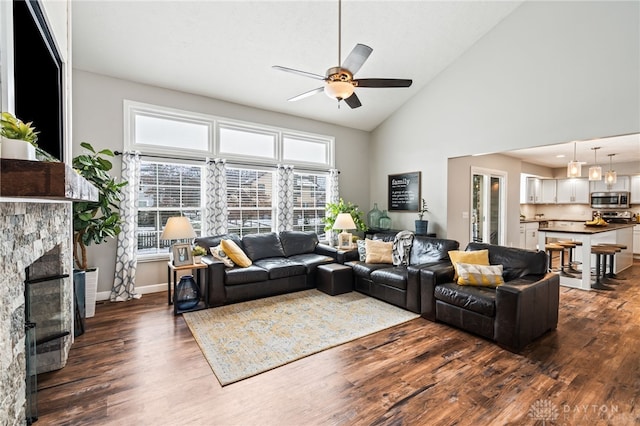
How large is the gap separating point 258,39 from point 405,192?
3926 millimetres

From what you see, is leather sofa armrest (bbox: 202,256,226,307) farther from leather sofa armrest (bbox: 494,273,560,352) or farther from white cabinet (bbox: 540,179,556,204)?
white cabinet (bbox: 540,179,556,204)

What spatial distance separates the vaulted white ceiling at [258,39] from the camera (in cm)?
352

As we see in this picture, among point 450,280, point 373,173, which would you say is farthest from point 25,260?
point 373,173

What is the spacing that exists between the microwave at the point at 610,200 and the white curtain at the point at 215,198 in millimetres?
→ 9703

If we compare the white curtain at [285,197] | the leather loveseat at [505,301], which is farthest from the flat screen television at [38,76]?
the leather loveseat at [505,301]

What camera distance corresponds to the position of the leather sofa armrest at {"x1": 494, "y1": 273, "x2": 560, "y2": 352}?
108 inches

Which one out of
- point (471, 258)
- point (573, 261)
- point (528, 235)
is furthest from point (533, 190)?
point (471, 258)

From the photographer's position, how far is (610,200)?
7.81 meters

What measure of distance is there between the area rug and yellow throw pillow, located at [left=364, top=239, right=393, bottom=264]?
2.01 ft

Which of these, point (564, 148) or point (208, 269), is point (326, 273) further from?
point (564, 148)

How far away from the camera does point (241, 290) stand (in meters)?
4.05

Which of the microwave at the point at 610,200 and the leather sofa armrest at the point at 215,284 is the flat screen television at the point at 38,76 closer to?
the leather sofa armrest at the point at 215,284

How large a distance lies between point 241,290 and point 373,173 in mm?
4289

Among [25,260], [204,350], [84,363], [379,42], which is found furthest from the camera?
[379,42]
